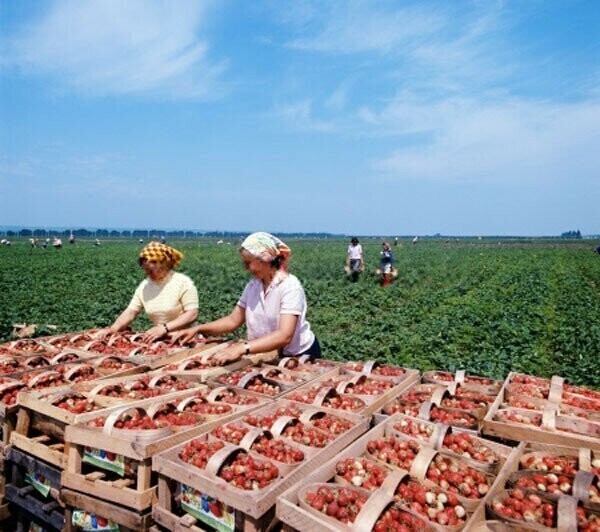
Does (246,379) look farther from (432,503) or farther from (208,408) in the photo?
(432,503)

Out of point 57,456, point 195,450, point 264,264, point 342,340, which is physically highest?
point 264,264

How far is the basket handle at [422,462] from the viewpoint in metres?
2.69

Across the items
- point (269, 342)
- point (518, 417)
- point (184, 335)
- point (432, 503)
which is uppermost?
point (269, 342)

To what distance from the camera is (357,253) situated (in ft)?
75.2

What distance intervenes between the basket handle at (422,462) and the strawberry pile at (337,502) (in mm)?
396

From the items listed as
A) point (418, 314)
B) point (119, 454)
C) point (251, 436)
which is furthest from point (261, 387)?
point (418, 314)

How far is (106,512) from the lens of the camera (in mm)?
2930

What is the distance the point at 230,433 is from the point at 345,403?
1058 millimetres

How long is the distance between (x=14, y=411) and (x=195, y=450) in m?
1.72

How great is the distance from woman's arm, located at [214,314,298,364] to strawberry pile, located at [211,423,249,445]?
1342mm

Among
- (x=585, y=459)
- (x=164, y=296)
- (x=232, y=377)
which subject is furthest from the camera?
(x=164, y=296)

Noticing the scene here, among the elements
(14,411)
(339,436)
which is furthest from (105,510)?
(339,436)

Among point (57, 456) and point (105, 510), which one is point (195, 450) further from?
point (57, 456)

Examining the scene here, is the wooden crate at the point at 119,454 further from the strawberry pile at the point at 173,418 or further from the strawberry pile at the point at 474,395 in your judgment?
the strawberry pile at the point at 474,395
